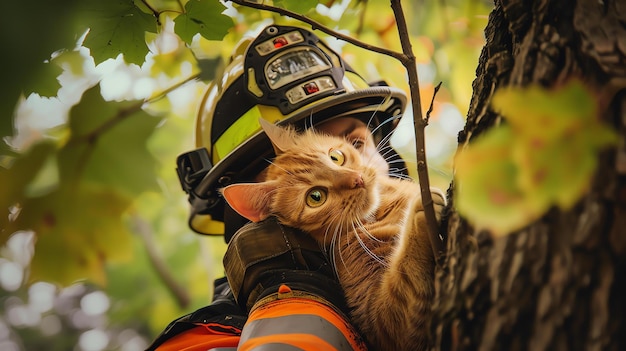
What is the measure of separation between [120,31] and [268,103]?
81cm

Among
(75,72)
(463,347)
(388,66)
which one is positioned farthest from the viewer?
(388,66)

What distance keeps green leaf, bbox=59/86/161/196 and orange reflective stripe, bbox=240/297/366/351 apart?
882 millimetres

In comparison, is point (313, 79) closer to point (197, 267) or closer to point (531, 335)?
point (531, 335)

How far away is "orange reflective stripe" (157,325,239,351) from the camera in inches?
61.0

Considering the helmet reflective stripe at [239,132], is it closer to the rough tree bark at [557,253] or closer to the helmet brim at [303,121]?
the helmet brim at [303,121]

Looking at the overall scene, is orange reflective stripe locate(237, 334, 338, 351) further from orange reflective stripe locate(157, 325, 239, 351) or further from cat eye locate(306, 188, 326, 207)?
cat eye locate(306, 188, 326, 207)

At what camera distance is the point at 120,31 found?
135cm

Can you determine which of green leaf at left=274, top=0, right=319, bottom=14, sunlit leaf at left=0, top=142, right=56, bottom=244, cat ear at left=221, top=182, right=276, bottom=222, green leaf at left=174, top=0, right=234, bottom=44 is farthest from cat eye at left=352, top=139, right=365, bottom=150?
sunlit leaf at left=0, top=142, right=56, bottom=244

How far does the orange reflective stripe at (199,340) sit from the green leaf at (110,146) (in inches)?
25.4

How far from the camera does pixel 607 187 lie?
0.75 m

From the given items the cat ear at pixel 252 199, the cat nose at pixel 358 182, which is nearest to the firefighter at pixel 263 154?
the cat ear at pixel 252 199

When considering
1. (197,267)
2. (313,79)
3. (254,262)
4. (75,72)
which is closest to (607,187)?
(254,262)

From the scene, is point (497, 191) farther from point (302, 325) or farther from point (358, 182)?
point (358, 182)

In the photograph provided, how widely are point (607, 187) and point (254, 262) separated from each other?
1.03m
